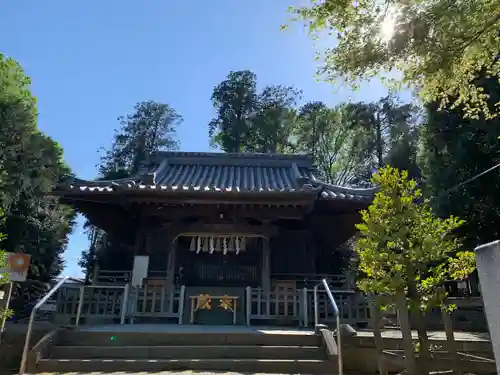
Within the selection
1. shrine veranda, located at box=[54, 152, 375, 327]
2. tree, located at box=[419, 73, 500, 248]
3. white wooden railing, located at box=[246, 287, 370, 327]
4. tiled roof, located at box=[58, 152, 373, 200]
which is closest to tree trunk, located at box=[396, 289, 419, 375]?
white wooden railing, located at box=[246, 287, 370, 327]

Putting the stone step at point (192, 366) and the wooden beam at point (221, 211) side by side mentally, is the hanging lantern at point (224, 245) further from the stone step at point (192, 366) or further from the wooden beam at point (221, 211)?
the stone step at point (192, 366)

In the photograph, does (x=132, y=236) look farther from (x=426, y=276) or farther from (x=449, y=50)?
(x=449, y=50)

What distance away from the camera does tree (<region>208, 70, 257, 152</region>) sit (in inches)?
1232

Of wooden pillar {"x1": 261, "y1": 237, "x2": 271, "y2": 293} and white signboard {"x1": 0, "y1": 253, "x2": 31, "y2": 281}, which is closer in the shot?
white signboard {"x1": 0, "y1": 253, "x2": 31, "y2": 281}

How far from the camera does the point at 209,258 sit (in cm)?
1231

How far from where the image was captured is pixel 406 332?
4.38 m

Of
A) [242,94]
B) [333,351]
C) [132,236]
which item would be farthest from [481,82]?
[242,94]

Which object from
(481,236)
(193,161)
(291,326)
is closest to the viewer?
(291,326)

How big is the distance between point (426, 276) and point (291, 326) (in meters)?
4.94

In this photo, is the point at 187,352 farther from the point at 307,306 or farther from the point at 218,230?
the point at 218,230

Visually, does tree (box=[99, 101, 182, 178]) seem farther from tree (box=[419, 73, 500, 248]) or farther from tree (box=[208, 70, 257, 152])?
tree (box=[419, 73, 500, 248])

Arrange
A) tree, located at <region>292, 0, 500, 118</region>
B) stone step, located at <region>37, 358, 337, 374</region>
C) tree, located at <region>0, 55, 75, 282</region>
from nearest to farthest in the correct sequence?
tree, located at <region>292, 0, 500, 118</region>, stone step, located at <region>37, 358, 337, 374</region>, tree, located at <region>0, 55, 75, 282</region>

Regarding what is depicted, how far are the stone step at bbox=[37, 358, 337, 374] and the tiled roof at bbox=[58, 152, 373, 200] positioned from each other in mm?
5081

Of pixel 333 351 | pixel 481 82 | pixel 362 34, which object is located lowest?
pixel 333 351
